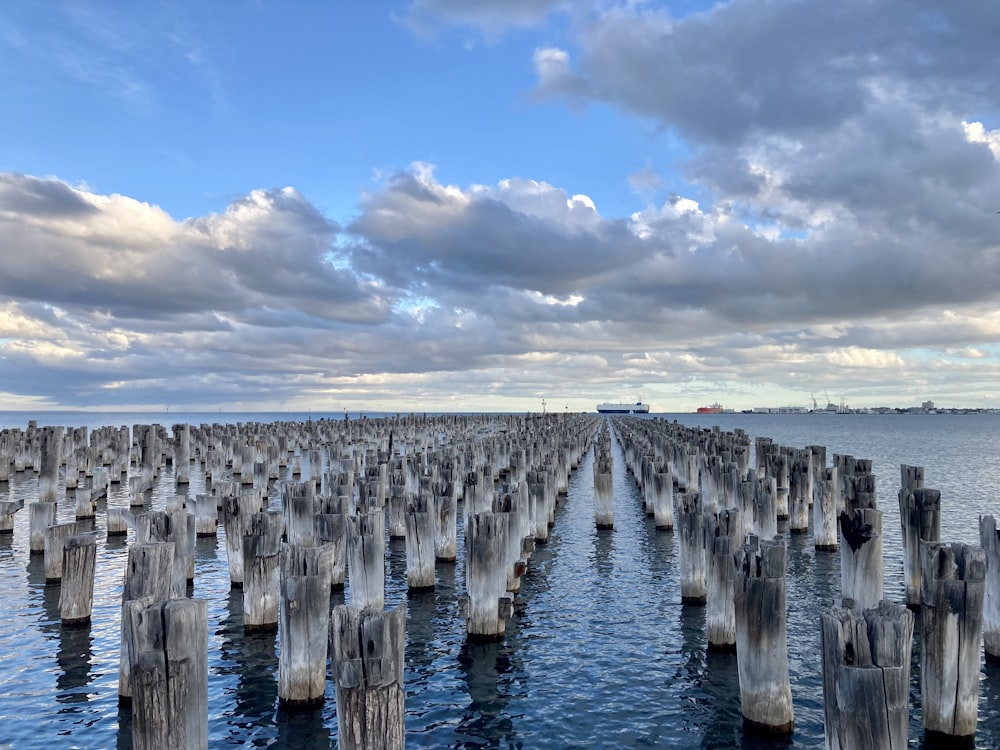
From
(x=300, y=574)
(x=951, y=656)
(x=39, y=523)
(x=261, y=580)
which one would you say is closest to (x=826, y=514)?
(x=951, y=656)

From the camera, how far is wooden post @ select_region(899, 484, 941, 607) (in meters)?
13.2

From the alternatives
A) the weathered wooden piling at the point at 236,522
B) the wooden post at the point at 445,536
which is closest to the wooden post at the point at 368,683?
the weathered wooden piling at the point at 236,522

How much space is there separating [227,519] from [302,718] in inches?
248

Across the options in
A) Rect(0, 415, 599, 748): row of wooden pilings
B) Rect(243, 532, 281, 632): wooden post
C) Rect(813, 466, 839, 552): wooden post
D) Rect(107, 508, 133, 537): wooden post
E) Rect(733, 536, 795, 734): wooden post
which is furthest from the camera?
Rect(107, 508, 133, 537): wooden post

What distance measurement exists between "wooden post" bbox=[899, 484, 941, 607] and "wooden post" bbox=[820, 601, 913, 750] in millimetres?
8148

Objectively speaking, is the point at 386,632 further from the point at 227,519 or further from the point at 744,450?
the point at 744,450

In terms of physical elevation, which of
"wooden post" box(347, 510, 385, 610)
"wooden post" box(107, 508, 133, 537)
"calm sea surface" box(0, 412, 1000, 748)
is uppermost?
"wooden post" box(347, 510, 385, 610)

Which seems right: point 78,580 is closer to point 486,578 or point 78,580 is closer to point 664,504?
point 486,578

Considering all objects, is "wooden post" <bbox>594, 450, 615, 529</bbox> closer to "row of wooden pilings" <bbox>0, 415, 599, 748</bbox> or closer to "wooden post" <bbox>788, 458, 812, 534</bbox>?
"row of wooden pilings" <bbox>0, 415, 599, 748</bbox>

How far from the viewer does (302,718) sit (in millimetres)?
8969

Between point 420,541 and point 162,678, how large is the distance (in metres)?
8.41

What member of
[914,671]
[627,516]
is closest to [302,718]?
[914,671]

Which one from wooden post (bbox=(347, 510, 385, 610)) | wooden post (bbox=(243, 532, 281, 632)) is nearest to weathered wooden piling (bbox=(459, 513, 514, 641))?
wooden post (bbox=(347, 510, 385, 610))

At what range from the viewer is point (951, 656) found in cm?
794
